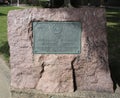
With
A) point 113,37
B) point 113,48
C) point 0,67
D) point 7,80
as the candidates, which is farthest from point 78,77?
point 113,37

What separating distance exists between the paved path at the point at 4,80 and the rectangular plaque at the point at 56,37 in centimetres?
107

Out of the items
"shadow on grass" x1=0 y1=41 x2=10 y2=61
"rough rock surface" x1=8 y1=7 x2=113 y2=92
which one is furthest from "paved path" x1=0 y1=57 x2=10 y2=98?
"rough rock surface" x1=8 y1=7 x2=113 y2=92

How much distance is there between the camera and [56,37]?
16.9ft

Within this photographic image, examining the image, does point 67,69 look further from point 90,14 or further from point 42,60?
point 90,14

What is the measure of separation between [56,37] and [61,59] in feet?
1.18

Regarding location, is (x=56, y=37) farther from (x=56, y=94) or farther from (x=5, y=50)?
(x=5, y=50)

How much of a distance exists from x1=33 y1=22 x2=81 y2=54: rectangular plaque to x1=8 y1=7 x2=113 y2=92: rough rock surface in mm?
68

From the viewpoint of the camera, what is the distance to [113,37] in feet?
35.3

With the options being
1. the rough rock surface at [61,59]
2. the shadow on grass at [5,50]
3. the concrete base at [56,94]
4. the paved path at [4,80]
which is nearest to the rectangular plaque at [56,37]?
the rough rock surface at [61,59]

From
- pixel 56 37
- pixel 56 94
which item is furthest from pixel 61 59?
pixel 56 94

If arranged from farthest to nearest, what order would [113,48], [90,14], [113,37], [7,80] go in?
[113,37]
[113,48]
[7,80]
[90,14]

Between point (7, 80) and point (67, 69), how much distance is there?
1.70 m

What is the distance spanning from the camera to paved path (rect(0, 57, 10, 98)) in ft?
18.8

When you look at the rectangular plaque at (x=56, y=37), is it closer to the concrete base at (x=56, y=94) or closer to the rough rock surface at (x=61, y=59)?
the rough rock surface at (x=61, y=59)
